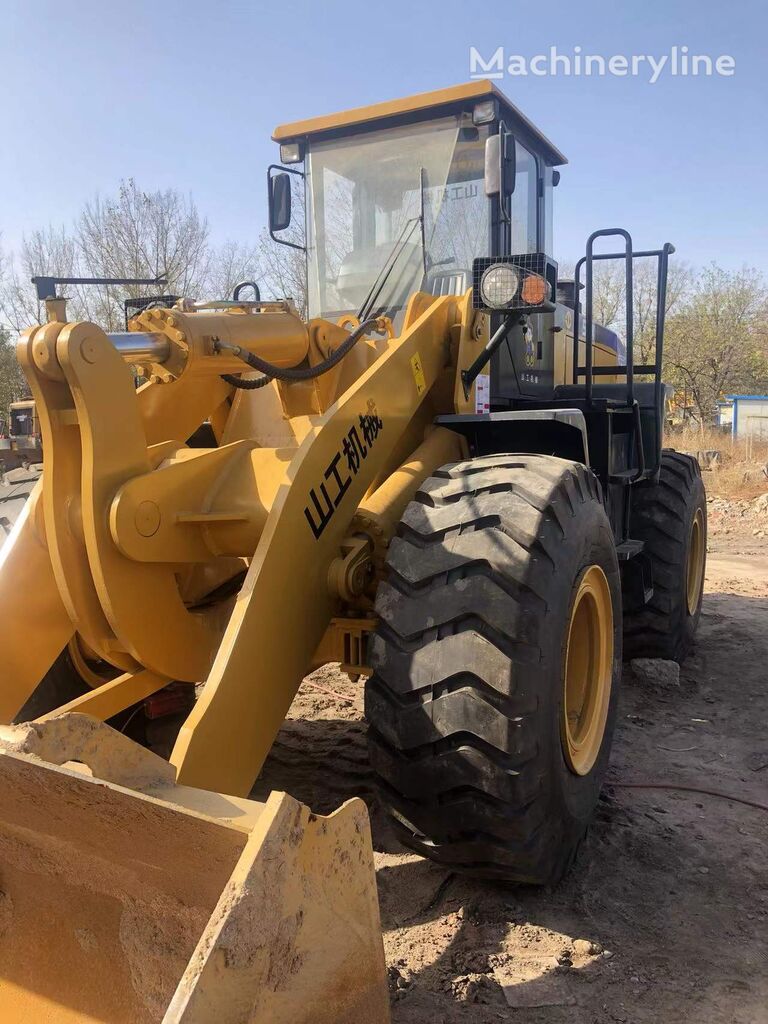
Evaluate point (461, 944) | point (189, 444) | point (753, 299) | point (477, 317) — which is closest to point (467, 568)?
point (461, 944)

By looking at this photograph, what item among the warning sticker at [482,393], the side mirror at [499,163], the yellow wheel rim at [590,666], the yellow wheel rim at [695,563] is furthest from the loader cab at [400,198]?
the yellow wheel rim at [695,563]

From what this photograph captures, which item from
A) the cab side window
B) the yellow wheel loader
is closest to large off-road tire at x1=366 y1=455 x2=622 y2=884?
the yellow wheel loader

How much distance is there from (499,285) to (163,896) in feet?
8.03

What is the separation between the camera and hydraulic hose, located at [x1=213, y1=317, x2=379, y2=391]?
3.01m

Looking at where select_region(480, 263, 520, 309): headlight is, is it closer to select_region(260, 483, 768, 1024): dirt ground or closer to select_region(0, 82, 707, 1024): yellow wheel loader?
select_region(0, 82, 707, 1024): yellow wheel loader

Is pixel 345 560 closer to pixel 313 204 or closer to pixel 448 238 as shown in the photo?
pixel 448 238

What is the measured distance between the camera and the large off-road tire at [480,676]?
2.49m

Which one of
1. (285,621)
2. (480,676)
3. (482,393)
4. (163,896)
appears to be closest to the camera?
(163,896)

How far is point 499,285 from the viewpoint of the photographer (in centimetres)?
331

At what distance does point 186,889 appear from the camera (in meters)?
1.89

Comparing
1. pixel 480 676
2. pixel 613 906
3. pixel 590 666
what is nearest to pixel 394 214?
pixel 590 666

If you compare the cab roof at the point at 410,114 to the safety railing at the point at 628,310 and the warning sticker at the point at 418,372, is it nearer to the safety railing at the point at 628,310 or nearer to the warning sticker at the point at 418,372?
the safety railing at the point at 628,310

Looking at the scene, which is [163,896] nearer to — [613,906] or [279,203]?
[613,906]

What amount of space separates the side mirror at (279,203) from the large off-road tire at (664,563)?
292cm
